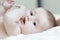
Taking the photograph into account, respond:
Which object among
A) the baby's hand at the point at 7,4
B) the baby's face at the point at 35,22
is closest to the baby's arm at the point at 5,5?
the baby's hand at the point at 7,4

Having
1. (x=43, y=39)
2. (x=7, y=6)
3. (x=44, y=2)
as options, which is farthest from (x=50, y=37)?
(x=44, y=2)

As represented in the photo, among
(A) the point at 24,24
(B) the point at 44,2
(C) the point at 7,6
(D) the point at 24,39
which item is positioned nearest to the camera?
(D) the point at 24,39

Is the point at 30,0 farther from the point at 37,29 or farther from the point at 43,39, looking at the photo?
the point at 43,39

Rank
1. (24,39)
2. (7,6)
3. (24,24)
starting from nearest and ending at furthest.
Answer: (24,39) < (24,24) < (7,6)

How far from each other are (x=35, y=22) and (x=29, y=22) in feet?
0.09

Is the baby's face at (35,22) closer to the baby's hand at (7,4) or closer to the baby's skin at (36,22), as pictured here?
the baby's skin at (36,22)

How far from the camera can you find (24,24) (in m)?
0.67

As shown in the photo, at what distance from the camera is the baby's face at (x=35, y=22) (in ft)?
2.21

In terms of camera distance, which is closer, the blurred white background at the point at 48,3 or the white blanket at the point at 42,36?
the white blanket at the point at 42,36

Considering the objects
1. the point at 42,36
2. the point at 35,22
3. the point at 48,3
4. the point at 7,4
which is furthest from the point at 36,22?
the point at 48,3

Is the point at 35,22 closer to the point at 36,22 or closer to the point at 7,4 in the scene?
the point at 36,22

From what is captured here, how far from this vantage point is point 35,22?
70 cm

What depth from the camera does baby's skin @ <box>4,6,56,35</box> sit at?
26.4 inches

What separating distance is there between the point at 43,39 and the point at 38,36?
0.03 metres
